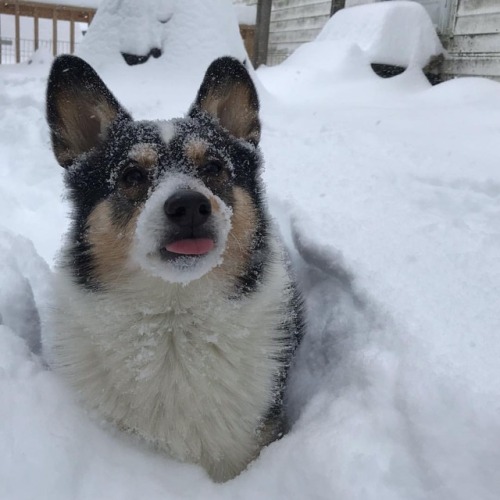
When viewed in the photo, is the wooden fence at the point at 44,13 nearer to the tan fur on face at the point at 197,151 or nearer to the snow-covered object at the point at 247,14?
the snow-covered object at the point at 247,14

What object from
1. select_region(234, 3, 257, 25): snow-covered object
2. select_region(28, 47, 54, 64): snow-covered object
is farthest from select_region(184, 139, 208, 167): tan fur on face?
select_region(234, 3, 257, 25): snow-covered object

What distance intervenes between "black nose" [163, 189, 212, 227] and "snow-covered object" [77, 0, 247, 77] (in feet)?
15.3

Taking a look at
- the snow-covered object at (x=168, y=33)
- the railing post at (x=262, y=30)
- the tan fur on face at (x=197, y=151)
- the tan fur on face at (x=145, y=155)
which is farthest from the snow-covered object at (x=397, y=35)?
the tan fur on face at (x=145, y=155)

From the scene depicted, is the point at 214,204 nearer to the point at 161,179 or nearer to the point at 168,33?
the point at 161,179

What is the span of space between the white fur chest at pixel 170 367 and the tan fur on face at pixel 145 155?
17.1 inches

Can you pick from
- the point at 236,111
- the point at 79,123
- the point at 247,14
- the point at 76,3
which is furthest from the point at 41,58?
the point at 236,111

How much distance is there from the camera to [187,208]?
1689 millimetres

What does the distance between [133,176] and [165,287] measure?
Answer: 44 cm

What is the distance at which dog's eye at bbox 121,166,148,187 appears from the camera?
1930 mm

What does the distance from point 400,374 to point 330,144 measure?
2796 mm

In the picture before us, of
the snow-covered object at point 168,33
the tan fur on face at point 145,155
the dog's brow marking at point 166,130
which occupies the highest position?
the dog's brow marking at point 166,130

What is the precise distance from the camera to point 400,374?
177 centimetres

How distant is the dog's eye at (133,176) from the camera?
193 centimetres

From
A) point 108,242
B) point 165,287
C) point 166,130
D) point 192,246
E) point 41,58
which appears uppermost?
point 166,130
